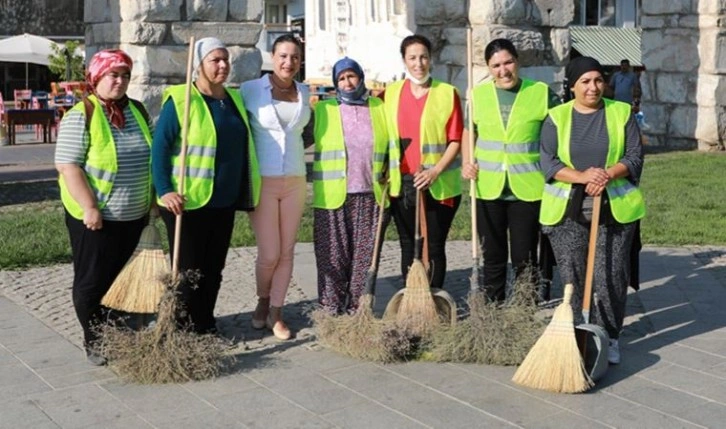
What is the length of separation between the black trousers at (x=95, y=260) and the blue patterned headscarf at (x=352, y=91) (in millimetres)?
1400

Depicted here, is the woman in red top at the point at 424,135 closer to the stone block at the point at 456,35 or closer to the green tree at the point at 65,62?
the stone block at the point at 456,35

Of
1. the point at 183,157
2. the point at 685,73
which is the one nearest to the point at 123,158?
the point at 183,157

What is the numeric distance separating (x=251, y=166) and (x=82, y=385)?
155cm

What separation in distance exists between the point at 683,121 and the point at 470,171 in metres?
12.6

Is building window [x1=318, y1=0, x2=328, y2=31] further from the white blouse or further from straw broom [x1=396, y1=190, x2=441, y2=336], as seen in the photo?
straw broom [x1=396, y1=190, x2=441, y2=336]

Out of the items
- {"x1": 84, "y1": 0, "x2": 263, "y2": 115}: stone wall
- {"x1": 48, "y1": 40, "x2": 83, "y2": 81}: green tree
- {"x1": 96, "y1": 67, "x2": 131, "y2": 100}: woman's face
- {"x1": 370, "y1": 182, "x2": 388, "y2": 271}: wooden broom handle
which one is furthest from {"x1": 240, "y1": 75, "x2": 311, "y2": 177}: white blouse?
{"x1": 48, "y1": 40, "x2": 83, "y2": 81}: green tree

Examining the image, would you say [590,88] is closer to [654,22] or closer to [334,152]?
[334,152]

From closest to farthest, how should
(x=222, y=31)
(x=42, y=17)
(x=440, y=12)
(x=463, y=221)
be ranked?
(x=463, y=221) → (x=222, y=31) → (x=440, y=12) → (x=42, y=17)

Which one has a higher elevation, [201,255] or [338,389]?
[201,255]

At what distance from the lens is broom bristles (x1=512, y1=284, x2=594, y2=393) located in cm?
521

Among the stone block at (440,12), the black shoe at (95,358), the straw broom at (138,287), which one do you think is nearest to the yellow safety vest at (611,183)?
the straw broom at (138,287)

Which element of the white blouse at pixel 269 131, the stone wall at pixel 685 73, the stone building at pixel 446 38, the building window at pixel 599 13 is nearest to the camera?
the white blouse at pixel 269 131

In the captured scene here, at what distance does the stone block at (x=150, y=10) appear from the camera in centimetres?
1151

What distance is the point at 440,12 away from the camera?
1332cm
